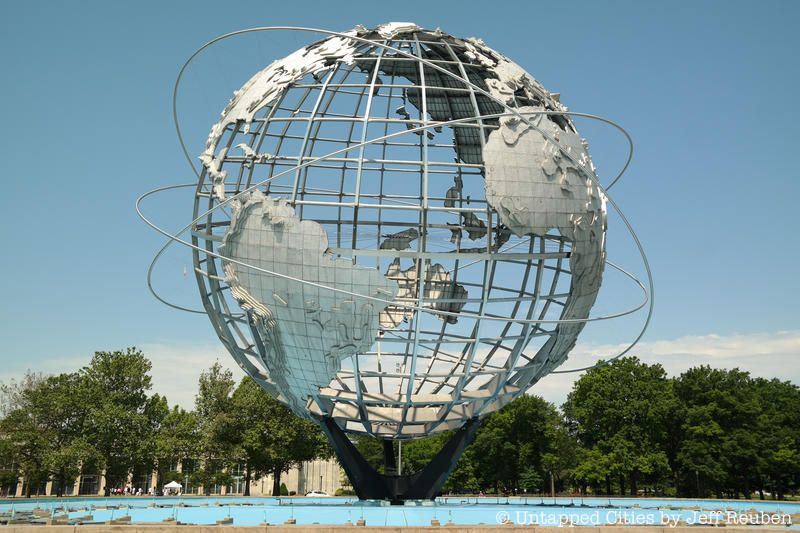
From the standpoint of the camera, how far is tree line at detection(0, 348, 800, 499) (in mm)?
Answer: 41094

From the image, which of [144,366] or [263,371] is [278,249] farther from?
[144,366]

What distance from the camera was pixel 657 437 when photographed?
45.3 m

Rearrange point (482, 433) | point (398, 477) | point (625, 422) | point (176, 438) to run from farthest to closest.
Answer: point (482, 433)
point (625, 422)
point (176, 438)
point (398, 477)

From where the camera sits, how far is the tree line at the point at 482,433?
4109 cm

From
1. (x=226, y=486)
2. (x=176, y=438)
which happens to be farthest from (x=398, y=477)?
(x=226, y=486)

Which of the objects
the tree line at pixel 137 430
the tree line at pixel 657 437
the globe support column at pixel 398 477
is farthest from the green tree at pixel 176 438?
the globe support column at pixel 398 477

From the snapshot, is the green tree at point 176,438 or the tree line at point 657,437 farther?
the tree line at point 657,437

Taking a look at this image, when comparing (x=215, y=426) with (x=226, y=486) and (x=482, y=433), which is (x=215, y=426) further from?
(x=482, y=433)

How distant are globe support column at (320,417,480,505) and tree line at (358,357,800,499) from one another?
2895 centimetres

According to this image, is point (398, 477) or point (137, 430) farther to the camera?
point (137, 430)

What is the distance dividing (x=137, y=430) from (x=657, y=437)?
3119 cm

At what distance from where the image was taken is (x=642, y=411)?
45062mm

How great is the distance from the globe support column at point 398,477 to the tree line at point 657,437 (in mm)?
28946

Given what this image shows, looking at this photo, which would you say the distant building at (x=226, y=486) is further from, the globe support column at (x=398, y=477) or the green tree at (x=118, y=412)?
the globe support column at (x=398, y=477)
